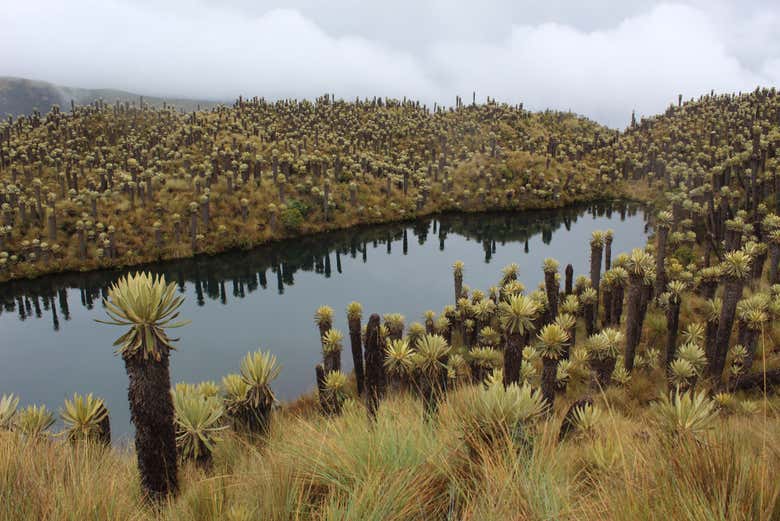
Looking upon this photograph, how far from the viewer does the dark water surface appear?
22.7m

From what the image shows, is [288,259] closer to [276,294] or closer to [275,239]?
[275,239]

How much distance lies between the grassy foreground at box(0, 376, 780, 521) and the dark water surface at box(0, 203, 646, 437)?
15826 millimetres

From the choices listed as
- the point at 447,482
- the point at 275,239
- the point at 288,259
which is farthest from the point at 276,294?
the point at 447,482

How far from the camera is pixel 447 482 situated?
3.91 meters

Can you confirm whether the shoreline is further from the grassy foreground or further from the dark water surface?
the grassy foreground

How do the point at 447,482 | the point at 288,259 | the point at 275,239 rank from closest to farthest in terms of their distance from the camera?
the point at 447,482 < the point at 288,259 < the point at 275,239

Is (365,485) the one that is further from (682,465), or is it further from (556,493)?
(682,465)

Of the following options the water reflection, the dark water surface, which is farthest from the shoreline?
the dark water surface

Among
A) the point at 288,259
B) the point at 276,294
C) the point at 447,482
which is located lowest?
the point at 276,294

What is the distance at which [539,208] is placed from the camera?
195 feet

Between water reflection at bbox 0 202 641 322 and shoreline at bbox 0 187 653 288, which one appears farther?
shoreline at bbox 0 187 653 288

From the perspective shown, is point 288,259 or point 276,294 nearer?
point 276,294

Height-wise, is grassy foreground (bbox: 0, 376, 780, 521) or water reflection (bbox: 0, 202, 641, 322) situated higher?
grassy foreground (bbox: 0, 376, 780, 521)

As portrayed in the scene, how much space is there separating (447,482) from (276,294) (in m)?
31.0
